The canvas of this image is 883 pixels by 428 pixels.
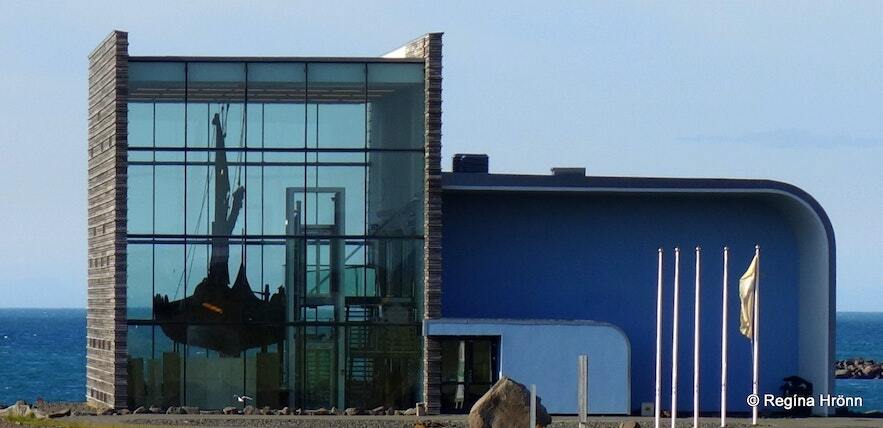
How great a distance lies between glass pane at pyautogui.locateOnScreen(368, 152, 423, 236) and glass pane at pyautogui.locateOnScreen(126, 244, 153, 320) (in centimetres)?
506

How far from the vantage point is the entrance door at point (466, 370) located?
43.9 m

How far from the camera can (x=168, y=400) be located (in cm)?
4312

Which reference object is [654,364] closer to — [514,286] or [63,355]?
[514,286]

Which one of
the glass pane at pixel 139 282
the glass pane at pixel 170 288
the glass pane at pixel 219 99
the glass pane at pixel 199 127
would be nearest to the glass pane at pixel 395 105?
the glass pane at pixel 219 99

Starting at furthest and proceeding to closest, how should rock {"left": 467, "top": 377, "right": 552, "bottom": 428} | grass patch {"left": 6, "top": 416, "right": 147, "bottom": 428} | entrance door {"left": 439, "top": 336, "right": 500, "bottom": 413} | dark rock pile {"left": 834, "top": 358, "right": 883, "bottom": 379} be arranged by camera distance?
1. dark rock pile {"left": 834, "top": 358, "right": 883, "bottom": 379}
2. entrance door {"left": 439, "top": 336, "right": 500, "bottom": 413}
3. grass patch {"left": 6, "top": 416, "right": 147, "bottom": 428}
4. rock {"left": 467, "top": 377, "right": 552, "bottom": 428}

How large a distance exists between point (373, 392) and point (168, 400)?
4.60 meters

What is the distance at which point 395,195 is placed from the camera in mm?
43750

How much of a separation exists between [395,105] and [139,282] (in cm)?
701

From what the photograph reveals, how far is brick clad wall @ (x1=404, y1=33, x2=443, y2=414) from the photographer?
43.3 meters

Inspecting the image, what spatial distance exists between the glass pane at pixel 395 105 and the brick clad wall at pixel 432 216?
0.32 m

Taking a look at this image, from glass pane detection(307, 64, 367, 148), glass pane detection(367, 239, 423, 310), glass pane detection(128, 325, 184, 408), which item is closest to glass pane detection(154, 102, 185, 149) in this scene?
glass pane detection(307, 64, 367, 148)

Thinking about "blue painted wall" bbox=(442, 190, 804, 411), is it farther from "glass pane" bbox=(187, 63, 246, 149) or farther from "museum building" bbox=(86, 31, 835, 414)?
"glass pane" bbox=(187, 63, 246, 149)

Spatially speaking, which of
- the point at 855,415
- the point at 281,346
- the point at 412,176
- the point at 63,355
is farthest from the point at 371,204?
the point at 63,355

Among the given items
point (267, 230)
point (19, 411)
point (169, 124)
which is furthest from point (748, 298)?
point (19, 411)
